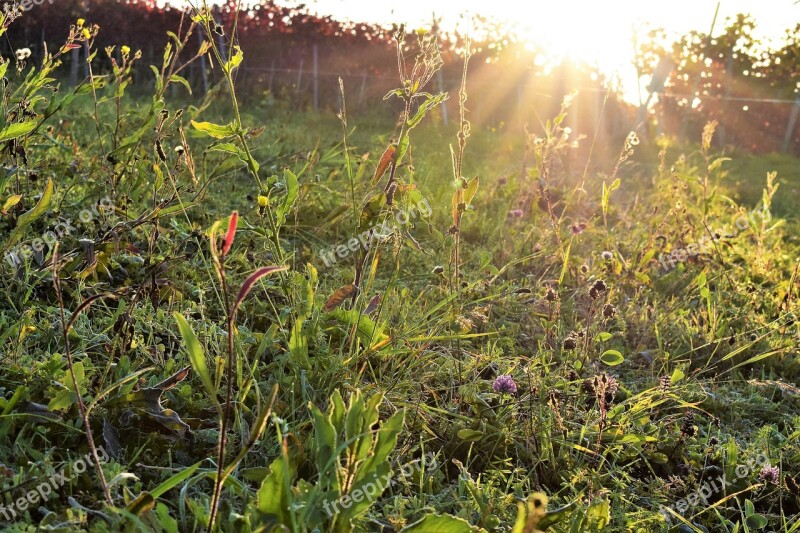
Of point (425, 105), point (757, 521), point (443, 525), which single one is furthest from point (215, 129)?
point (757, 521)

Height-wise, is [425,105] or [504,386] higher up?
[425,105]

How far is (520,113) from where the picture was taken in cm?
1275

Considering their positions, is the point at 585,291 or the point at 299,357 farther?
the point at 585,291

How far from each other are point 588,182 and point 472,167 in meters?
1.01

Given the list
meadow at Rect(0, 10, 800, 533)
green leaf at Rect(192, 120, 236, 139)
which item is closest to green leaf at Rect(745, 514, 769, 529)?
meadow at Rect(0, 10, 800, 533)

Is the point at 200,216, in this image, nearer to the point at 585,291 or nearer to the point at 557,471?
the point at 585,291

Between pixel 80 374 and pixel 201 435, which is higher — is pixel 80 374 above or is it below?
above

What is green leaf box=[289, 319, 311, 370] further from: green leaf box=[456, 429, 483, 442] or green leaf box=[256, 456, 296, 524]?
green leaf box=[256, 456, 296, 524]

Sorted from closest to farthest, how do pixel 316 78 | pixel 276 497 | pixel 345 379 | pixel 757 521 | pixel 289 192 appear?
pixel 276 497 → pixel 757 521 → pixel 289 192 → pixel 345 379 → pixel 316 78

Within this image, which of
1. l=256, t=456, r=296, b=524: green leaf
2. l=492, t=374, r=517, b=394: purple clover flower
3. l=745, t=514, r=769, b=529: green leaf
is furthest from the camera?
l=492, t=374, r=517, b=394: purple clover flower

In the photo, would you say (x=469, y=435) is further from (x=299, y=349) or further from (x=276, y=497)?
(x=276, y=497)

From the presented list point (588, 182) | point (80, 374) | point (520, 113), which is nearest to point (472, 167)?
point (588, 182)

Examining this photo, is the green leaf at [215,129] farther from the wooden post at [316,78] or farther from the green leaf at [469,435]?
the wooden post at [316,78]

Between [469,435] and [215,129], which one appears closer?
[215,129]
